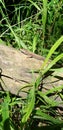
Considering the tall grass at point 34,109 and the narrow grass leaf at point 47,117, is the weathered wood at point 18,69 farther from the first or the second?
the narrow grass leaf at point 47,117

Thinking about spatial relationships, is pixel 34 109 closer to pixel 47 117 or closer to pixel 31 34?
pixel 47 117

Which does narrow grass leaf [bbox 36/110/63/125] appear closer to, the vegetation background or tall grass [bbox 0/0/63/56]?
the vegetation background

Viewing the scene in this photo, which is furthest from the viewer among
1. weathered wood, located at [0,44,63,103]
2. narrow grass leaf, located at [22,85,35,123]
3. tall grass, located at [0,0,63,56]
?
tall grass, located at [0,0,63,56]

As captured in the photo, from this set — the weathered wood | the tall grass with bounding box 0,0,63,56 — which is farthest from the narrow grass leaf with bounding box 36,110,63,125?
the tall grass with bounding box 0,0,63,56

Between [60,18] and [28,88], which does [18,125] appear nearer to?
[28,88]

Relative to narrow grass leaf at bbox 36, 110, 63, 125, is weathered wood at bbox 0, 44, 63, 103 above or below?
above

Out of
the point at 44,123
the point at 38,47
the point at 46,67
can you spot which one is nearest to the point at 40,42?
the point at 38,47
